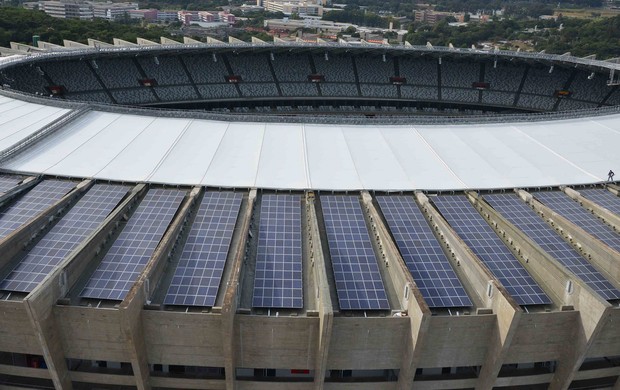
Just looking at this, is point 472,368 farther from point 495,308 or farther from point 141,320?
point 141,320

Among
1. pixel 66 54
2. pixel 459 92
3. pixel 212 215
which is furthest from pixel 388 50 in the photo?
pixel 212 215

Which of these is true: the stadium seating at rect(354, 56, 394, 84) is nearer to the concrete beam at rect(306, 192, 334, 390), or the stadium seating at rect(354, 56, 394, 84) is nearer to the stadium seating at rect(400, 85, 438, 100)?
the stadium seating at rect(400, 85, 438, 100)

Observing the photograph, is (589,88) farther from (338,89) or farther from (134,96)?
(134,96)

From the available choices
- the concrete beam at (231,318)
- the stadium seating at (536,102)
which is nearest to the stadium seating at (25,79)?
the concrete beam at (231,318)

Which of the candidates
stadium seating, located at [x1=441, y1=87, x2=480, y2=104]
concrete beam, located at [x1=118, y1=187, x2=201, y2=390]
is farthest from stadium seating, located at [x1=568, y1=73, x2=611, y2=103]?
concrete beam, located at [x1=118, y1=187, x2=201, y2=390]

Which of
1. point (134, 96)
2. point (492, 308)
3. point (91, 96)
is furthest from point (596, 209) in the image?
point (91, 96)

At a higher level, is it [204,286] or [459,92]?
[204,286]

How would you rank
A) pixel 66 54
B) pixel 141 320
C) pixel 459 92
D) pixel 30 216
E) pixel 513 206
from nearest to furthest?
1. pixel 141 320
2. pixel 30 216
3. pixel 513 206
4. pixel 66 54
5. pixel 459 92
